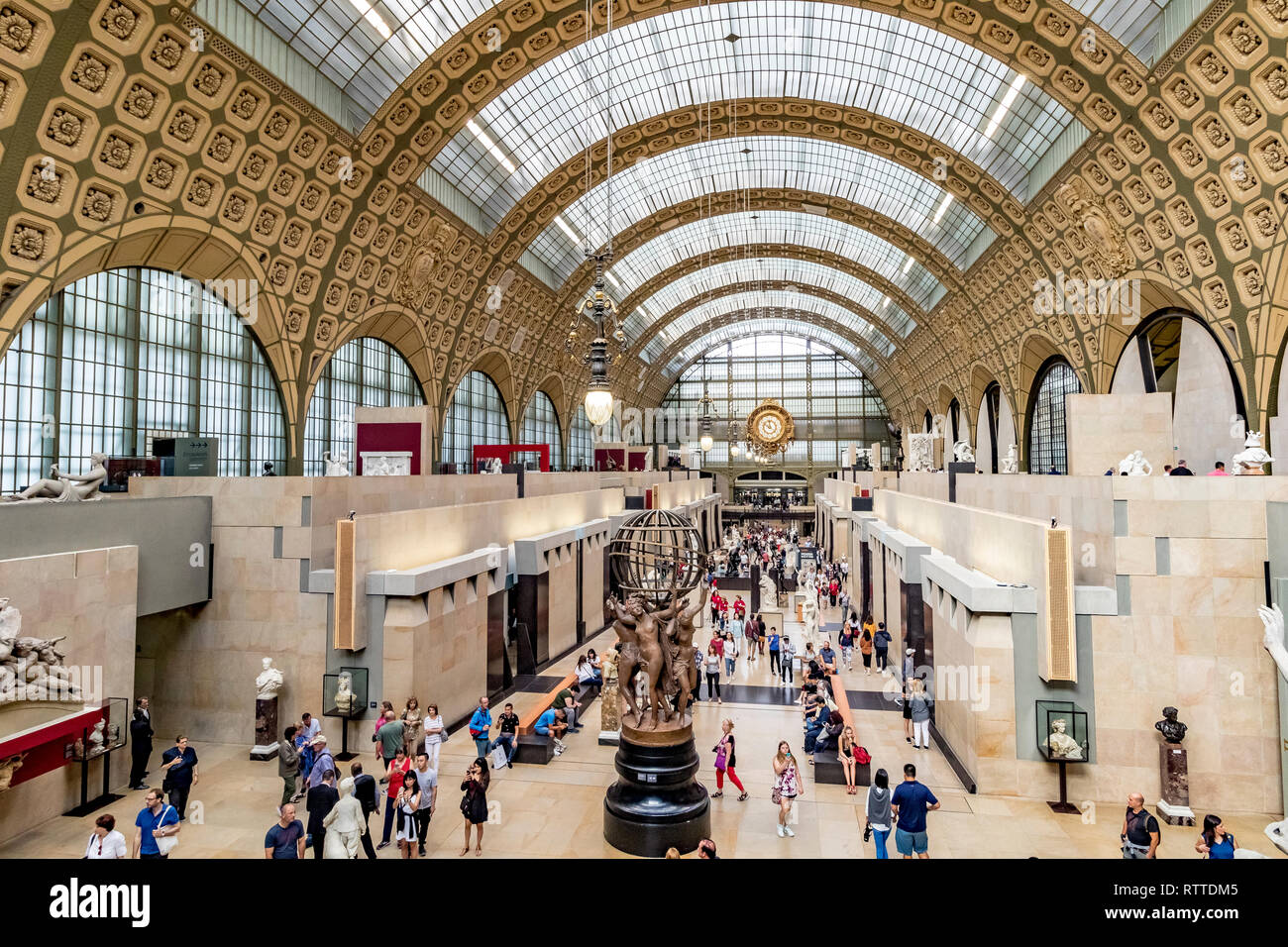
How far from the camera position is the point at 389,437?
18344 mm

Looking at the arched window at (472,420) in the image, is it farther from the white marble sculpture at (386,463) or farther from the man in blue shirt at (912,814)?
the man in blue shirt at (912,814)

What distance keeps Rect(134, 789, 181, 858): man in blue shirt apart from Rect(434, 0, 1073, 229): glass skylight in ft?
76.1

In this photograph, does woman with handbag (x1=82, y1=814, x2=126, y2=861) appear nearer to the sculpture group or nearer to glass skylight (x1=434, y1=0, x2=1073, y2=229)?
the sculpture group

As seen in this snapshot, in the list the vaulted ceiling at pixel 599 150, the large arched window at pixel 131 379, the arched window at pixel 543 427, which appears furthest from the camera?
the arched window at pixel 543 427

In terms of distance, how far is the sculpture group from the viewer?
866 cm

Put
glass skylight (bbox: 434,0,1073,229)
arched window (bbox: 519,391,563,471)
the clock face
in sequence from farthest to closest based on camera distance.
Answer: the clock face < arched window (bbox: 519,391,563,471) < glass skylight (bbox: 434,0,1073,229)

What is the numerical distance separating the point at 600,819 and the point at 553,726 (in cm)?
255

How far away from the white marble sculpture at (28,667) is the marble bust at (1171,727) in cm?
1359

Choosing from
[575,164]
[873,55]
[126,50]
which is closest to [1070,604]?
[126,50]

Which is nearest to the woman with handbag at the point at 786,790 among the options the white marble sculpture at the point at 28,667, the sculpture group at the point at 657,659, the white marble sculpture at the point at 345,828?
the sculpture group at the point at 657,659

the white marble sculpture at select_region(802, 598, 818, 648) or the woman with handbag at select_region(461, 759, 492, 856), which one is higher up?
the woman with handbag at select_region(461, 759, 492, 856)

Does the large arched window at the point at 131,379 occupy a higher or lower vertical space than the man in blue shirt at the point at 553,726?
higher

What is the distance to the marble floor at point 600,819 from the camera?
26.6 ft

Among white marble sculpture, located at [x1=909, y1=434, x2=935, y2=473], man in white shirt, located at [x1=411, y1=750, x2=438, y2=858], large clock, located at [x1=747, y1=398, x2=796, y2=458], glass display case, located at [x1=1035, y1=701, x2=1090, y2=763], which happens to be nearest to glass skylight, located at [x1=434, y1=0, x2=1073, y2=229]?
white marble sculpture, located at [x1=909, y1=434, x2=935, y2=473]
